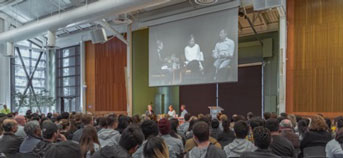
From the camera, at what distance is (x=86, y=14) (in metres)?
8.70

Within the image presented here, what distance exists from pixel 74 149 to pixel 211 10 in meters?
10.0

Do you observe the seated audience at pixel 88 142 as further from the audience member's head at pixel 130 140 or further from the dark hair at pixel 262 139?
the dark hair at pixel 262 139

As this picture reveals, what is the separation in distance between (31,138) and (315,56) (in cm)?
914

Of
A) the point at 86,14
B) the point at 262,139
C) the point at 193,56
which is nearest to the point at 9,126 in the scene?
the point at 262,139

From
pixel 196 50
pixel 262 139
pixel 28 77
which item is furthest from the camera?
pixel 28 77

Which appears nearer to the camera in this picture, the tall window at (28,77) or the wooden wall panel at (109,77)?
the wooden wall panel at (109,77)

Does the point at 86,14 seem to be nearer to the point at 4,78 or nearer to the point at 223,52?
the point at 223,52

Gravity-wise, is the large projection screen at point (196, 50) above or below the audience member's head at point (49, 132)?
above

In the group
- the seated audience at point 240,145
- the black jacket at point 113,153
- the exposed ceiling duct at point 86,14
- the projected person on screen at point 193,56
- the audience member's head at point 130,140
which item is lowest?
the seated audience at point 240,145

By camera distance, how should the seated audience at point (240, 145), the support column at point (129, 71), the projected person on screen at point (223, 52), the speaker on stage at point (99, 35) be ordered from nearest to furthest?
1. the seated audience at point (240, 145)
2. the projected person on screen at point (223, 52)
3. the speaker on stage at point (99, 35)
4. the support column at point (129, 71)

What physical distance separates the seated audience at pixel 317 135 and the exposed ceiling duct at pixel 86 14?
5149 mm

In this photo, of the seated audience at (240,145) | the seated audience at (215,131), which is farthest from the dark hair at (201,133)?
the seated audience at (215,131)

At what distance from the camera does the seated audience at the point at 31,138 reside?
3.56 m

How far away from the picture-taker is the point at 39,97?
17406 millimetres
